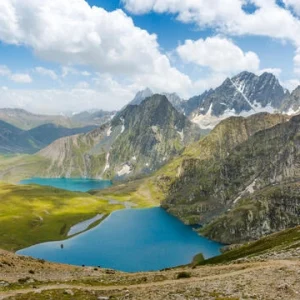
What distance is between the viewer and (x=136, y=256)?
196375mm

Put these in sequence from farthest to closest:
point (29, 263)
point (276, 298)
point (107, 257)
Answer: point (107, 257), point (29, 263), point (276, 298)

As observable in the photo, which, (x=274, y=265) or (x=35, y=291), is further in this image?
(x=274, y=265)

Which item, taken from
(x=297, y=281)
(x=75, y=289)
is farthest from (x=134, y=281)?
(x=297, y=281)

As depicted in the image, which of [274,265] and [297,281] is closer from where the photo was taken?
[297,281]

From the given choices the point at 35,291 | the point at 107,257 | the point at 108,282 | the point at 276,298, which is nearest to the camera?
the point at 276,298

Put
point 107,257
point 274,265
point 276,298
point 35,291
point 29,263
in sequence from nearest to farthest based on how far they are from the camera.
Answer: point 276,298
point 35,291
point 274,265
point 29,263
point 107,257

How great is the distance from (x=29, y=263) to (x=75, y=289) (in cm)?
2319

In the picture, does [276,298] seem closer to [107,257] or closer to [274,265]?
[274,265]

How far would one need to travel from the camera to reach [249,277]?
131 feet

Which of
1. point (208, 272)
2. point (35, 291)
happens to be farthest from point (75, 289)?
point (208, 272)

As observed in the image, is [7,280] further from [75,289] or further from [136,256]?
[136,256]

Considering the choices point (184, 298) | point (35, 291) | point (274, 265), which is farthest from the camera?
point (274, 265)

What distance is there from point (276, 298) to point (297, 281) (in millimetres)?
5700

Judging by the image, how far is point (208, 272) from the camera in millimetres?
49500
